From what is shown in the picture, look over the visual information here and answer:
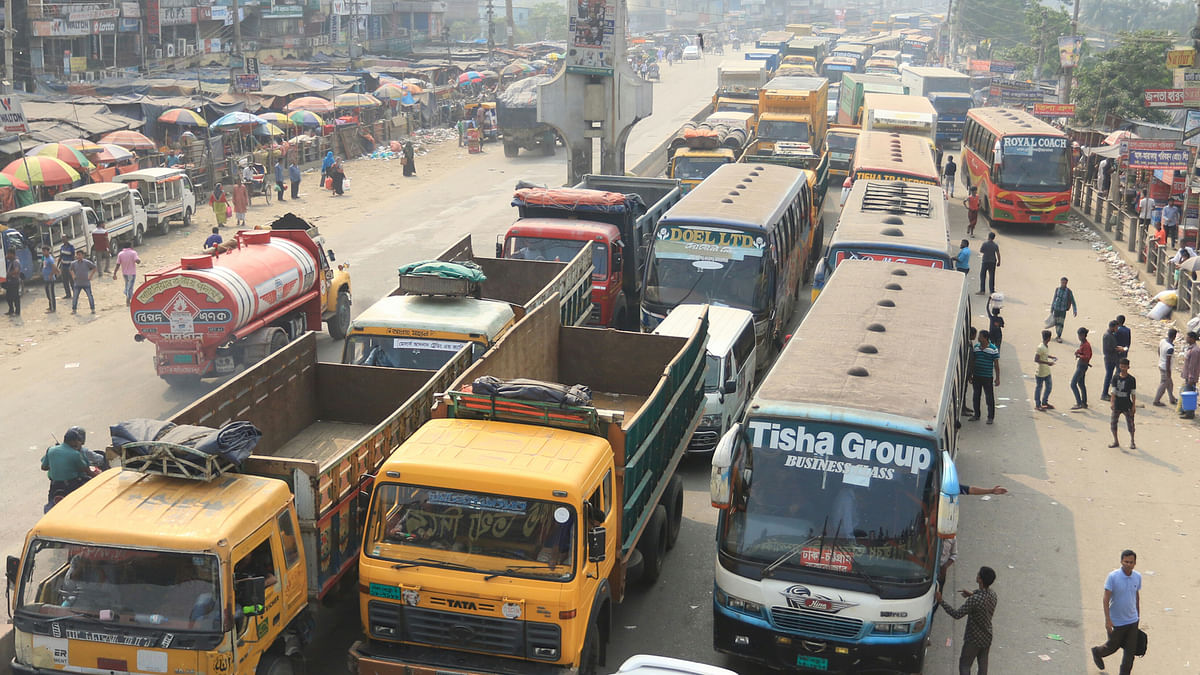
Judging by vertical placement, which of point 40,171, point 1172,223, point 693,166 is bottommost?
point 1172,223

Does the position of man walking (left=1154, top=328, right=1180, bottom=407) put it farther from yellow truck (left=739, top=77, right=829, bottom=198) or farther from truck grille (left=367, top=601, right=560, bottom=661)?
truck grille (left=367, top=601, right=560, bottom=661)

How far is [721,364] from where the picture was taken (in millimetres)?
15273

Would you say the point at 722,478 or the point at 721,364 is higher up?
the point at 722,478

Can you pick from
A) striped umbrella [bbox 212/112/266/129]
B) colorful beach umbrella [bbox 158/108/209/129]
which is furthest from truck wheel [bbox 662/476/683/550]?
colorful beach umbrella [bbox 158/108/209/129]

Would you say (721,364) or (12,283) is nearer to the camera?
(721,364)

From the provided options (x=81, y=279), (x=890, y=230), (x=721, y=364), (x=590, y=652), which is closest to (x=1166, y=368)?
(x=890, y=230)

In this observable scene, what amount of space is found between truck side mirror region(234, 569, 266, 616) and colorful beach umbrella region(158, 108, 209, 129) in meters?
33.3

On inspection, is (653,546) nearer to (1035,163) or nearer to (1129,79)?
(1035,163)

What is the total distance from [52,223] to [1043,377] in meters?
19.6

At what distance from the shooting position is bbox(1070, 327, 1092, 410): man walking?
17469mm

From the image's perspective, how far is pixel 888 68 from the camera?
240 feet

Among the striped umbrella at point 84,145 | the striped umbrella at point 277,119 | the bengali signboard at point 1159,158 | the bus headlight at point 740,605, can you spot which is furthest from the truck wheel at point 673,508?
the striped umbrella at point 277,119

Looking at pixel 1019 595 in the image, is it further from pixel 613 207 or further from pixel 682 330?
pixel 613 207

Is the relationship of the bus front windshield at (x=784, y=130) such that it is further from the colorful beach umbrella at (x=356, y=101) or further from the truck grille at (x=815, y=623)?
the truck grille at (x=815, y=623)
